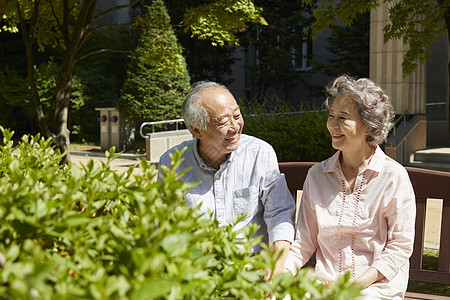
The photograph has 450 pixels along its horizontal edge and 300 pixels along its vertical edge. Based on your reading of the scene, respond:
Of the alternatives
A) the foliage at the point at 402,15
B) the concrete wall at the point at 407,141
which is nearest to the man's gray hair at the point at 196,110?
the foliage at the point at 402,15

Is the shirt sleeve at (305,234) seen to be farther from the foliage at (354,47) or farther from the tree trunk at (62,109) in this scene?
the foliage at (354,47)

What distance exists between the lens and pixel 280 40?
23.5 m

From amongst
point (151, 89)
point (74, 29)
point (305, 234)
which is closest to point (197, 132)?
point (305, 234)

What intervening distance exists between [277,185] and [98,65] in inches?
808

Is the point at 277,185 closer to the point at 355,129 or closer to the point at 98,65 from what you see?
the point at 355,129

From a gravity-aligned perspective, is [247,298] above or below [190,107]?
below

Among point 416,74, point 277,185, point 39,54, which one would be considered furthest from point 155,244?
point 39,54

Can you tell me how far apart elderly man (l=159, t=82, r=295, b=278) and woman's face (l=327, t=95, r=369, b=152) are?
396 millimetres

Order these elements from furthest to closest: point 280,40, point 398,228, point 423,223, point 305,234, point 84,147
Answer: point 280,40
point 84,147
point 423,223
point 305,234
point 398,228

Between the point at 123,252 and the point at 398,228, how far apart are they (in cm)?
200

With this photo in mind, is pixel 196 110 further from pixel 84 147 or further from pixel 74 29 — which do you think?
pixel 84 147

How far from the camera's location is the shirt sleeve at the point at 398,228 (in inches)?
111

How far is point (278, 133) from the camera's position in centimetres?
1348

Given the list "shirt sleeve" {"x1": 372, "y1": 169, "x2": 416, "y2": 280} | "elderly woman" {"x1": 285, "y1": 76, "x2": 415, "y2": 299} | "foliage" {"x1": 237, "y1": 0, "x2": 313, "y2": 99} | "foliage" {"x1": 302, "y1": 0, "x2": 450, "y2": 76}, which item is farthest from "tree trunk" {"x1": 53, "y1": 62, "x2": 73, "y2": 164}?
"foliage" {"x1": 237, "y1": 0, "x2": 313, "y2": 99}
